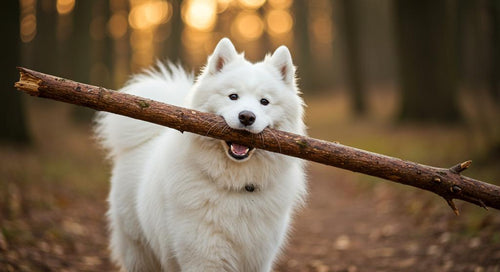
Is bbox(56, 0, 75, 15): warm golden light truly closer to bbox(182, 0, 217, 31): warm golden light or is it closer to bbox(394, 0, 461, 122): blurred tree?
bbox(182, 0, 217, 31): warm golden light

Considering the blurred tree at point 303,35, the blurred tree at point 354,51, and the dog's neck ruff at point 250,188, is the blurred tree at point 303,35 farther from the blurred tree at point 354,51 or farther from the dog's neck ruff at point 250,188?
the dog's neck ruff at point 250,188

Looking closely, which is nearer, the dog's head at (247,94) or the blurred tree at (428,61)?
the dog's head at (247,94)

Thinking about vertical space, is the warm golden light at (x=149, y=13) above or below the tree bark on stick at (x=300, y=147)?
below

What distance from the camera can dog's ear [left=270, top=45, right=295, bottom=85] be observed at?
3814 millimetres

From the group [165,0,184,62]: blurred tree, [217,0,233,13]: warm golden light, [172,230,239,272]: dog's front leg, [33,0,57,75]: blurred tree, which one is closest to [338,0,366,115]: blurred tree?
[165,0,184,62]: blurred tree

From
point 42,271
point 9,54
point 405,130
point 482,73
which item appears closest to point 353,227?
point 482,73

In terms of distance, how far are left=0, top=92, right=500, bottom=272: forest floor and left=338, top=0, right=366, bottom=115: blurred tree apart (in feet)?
22.0

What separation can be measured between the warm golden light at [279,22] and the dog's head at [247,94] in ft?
93.6

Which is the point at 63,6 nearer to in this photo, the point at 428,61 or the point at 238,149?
the point at 428,61

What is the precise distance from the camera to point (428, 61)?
11305 millimetres

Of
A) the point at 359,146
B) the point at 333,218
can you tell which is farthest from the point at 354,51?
the point at 333,218

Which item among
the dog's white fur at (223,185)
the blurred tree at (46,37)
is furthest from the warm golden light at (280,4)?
the dog's white fur at (223,185)

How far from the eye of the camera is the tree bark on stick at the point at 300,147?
10.5ft

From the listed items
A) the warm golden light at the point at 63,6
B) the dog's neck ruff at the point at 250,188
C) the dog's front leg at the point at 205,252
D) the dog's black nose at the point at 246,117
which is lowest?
the warm golden light at the point at 63,6
